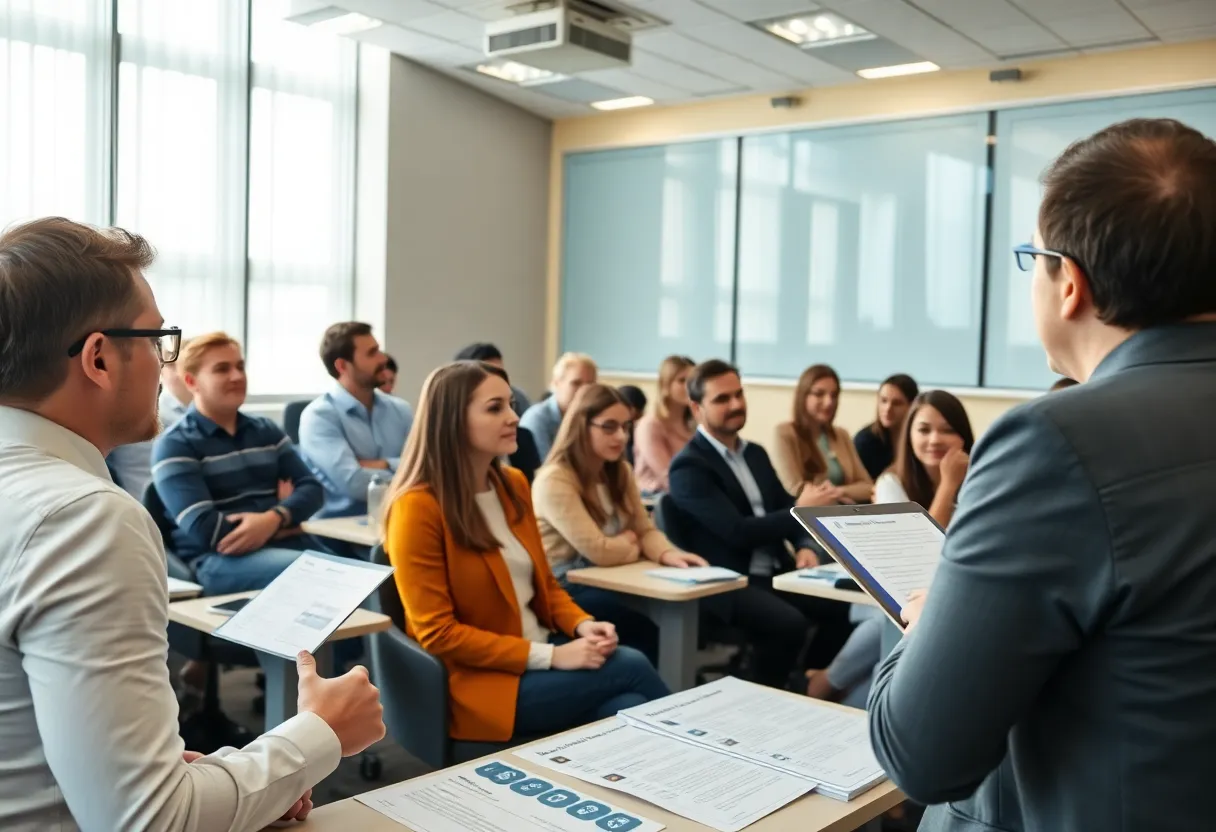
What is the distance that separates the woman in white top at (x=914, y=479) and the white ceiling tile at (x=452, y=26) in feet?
13.9

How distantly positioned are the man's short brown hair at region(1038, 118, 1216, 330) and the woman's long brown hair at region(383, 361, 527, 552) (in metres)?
2.01

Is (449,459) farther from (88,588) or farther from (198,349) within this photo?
(88,588)

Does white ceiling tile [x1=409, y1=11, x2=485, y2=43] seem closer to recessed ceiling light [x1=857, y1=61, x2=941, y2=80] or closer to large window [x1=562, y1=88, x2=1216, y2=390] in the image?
large window [x1=562, y1=88, x2=1216, y2=390]

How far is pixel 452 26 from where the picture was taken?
7.07 metres

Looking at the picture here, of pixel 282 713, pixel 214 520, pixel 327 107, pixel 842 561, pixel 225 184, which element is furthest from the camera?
pixel 327 107

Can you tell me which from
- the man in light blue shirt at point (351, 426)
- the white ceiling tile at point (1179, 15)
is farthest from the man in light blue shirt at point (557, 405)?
the white ceiling tile at point (1179, 15)

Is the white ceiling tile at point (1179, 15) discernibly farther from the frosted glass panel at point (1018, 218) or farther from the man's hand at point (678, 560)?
the man's hand at point (678, 560)

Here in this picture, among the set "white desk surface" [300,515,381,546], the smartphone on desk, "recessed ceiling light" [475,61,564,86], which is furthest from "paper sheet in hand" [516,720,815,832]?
"recessed ceiling light" [475,61,564,86]

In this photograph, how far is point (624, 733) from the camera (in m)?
1.79

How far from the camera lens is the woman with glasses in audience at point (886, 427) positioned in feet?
19.3

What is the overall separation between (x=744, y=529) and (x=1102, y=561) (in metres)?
3.36

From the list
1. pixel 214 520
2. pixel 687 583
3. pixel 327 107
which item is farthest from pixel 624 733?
pixel 327 107

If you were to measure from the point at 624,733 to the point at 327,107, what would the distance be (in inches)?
276

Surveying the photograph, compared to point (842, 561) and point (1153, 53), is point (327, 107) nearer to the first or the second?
point (1153, 53)
